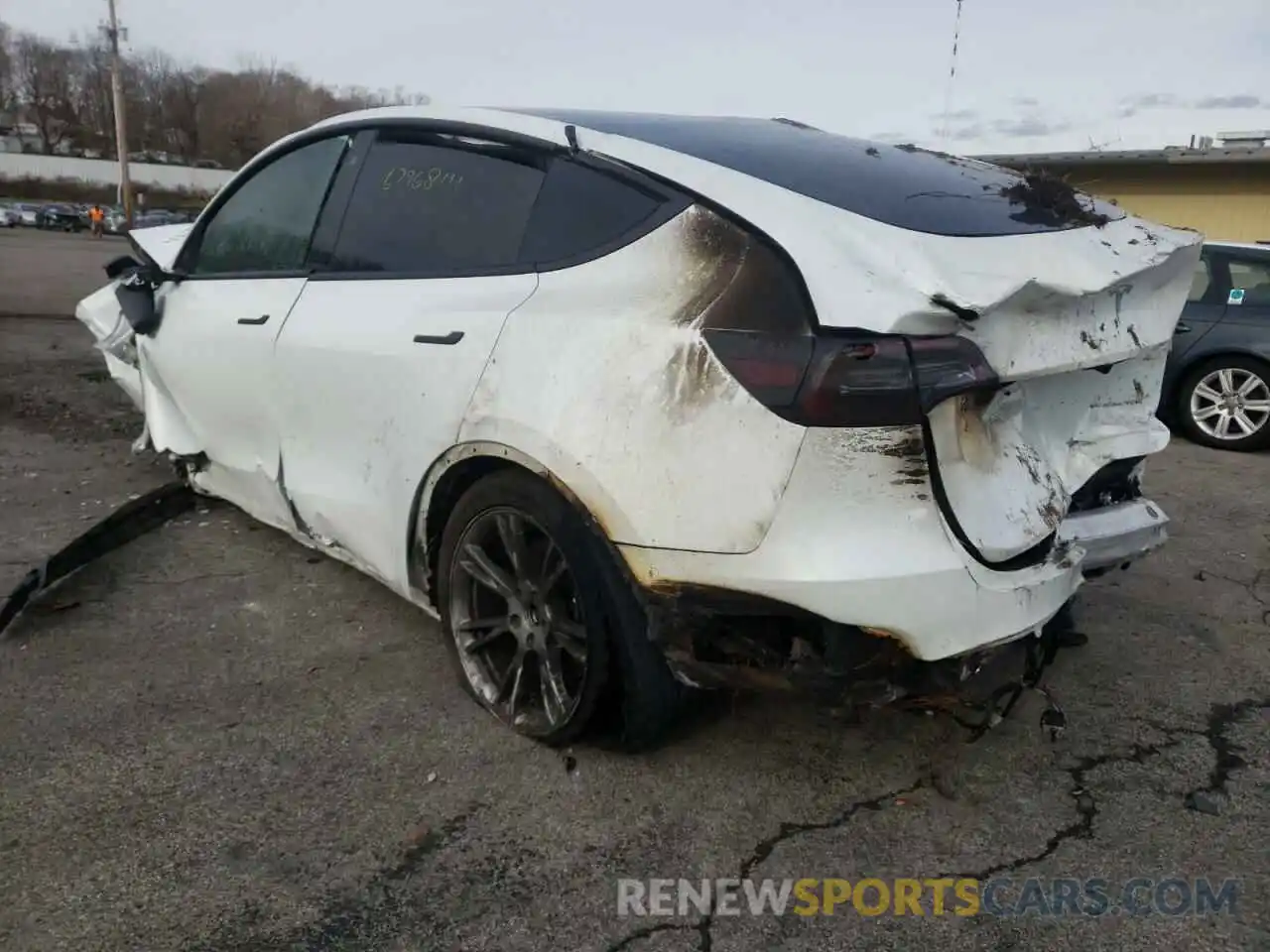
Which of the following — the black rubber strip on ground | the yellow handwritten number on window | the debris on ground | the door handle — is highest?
the yellow handwritten number on window

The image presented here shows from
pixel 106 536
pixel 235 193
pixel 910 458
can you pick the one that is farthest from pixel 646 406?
pixel 106 536

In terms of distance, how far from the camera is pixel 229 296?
3.86 meters

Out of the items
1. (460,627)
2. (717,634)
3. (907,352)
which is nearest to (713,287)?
(907,352)

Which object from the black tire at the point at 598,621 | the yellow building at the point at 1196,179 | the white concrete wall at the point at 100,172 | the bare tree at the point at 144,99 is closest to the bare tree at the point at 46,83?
the bare tree at the point at 144,99

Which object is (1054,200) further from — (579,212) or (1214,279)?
(1214,279)

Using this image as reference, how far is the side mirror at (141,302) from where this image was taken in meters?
4.31

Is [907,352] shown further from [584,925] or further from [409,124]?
[409,124]

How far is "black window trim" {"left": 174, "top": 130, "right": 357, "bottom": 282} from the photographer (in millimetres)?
3500

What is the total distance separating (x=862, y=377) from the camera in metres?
2.07

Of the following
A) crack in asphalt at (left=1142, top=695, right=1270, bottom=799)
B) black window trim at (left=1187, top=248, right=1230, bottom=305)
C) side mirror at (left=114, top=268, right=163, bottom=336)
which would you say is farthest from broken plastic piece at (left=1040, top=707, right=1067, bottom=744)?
black window trim at (left=1187, top=248, right=1230, bottom=305)

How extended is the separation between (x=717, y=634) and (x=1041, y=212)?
1.43 metres

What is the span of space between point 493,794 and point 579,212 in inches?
61.0

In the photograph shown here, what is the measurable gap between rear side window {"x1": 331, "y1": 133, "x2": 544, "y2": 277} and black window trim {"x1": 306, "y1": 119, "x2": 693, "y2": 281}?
18 mm

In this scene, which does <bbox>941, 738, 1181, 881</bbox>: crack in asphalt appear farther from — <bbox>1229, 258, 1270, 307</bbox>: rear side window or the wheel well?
<bbox>1229, 258, 1270, 307</bbox>: rear side window
